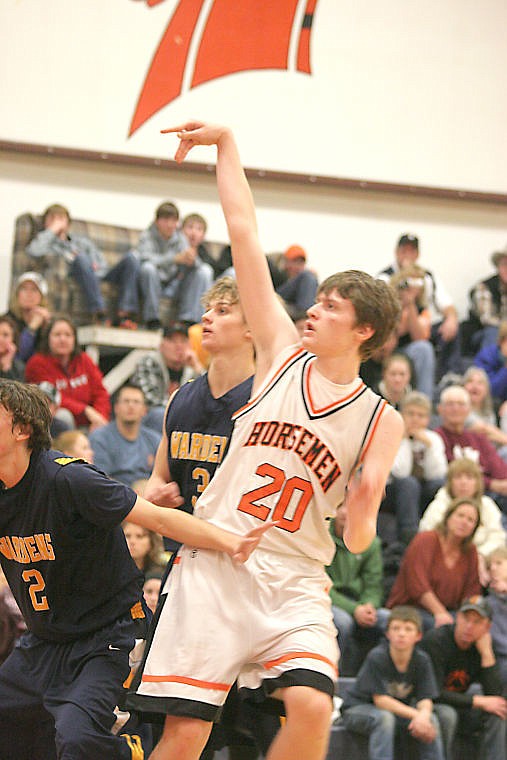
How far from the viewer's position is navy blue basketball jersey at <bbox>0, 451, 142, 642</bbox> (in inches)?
149

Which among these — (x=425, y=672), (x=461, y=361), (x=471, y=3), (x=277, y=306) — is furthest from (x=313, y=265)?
(x=277, y=306)

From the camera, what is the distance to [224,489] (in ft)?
11.6

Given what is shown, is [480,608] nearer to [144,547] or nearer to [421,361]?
[144,547]

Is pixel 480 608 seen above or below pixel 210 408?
below

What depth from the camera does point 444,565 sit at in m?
7.30

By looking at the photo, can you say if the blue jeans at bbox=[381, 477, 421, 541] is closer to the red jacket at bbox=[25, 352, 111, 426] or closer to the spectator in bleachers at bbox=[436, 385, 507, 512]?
the spectator in bleachers at bbox=[436, 385, 507, 512]

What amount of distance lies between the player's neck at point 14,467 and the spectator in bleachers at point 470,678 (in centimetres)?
379

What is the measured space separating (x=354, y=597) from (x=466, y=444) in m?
2.24

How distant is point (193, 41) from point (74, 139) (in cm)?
191

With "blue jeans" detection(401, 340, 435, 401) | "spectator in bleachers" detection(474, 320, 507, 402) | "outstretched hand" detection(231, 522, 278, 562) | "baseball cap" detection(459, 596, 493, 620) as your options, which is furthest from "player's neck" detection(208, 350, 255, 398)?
"spectator in bleachers" detection(474, 320, 507, 402)

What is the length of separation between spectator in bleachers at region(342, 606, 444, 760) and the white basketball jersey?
3.25m

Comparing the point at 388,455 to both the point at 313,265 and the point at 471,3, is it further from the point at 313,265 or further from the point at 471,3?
the point at 471,3

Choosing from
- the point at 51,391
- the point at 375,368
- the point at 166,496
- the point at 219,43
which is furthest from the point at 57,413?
the point at 219,43

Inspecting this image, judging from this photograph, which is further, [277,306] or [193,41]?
[193,41]
